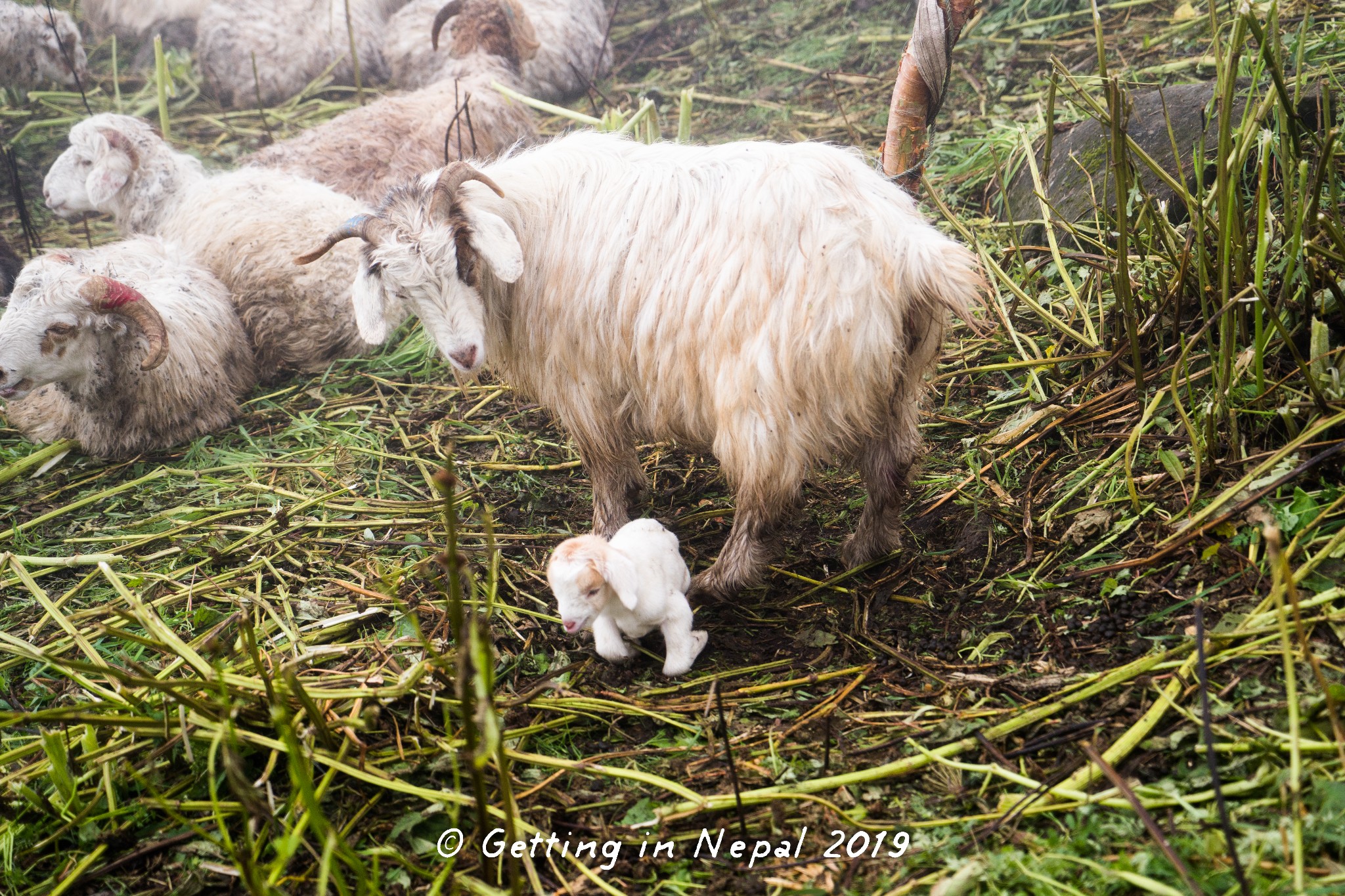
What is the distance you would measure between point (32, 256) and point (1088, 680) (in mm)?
6968

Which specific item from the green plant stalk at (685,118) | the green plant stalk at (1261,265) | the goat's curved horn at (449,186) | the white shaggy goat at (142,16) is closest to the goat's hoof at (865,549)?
the green plant stalk at (1261,265)

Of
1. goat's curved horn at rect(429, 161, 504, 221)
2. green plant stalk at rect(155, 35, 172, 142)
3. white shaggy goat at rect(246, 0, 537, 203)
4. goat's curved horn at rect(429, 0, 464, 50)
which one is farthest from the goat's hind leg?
goat's curved horn at rect(429, 0, 464, 50)

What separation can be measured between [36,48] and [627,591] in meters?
8.09

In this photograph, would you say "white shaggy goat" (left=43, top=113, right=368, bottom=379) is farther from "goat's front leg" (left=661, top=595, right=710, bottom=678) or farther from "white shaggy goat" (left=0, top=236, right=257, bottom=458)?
"goat's front leg" (left=661, top=595, right=710, bottom=678)

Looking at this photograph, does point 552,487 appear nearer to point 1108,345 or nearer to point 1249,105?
point 1108,345

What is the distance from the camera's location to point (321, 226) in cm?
596

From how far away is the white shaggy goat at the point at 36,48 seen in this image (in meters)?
8.01

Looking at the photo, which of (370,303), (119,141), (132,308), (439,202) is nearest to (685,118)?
(439,202)

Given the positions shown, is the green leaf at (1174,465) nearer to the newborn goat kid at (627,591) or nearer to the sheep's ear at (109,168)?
the newborn goat kid at (627,591)

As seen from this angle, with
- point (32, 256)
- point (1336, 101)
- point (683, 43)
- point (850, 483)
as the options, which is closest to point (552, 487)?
point (850, 483)

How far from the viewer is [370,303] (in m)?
3.73

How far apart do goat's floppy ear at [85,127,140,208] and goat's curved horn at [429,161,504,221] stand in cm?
389

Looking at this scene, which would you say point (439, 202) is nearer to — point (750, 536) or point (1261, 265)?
point (750, 536)

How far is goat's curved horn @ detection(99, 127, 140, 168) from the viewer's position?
20.5 ft
